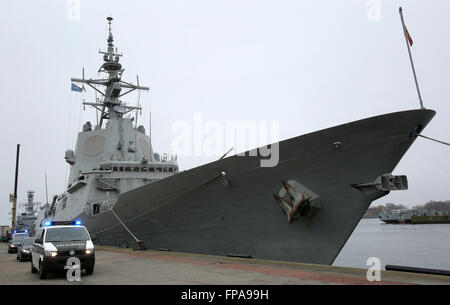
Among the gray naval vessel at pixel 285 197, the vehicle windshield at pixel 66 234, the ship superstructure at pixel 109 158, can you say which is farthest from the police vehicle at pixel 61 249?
the ship superstructure at pixel 109 158

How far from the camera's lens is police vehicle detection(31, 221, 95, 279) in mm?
6672

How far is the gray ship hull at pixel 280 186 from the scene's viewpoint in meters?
7.58

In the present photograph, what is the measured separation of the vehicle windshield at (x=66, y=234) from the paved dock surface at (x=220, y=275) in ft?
2.55

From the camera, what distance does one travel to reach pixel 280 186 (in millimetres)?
8445

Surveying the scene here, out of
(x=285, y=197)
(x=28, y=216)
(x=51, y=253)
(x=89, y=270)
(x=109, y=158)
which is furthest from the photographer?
(x=28, y=216)

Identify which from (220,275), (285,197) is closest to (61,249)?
(220,275)

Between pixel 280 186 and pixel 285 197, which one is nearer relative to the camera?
pixel 285 197

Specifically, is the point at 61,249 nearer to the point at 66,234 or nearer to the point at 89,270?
the point at 66,234

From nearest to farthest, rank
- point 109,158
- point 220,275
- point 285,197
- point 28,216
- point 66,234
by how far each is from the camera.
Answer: point 220,275, point 66,234, point 285,197, point 109,158, point 28,216

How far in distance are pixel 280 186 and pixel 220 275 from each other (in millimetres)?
2817

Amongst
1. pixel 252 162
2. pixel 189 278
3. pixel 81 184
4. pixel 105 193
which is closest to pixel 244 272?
pixel 189 278

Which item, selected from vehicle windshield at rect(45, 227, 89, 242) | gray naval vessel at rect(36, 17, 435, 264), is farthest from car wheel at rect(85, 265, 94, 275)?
gray naval vessel at rect(36, 17, 435, 264)

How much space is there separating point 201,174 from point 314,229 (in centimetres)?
335

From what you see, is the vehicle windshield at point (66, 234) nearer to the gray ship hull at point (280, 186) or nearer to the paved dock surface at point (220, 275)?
the paved dock surface at point (220, 275)
